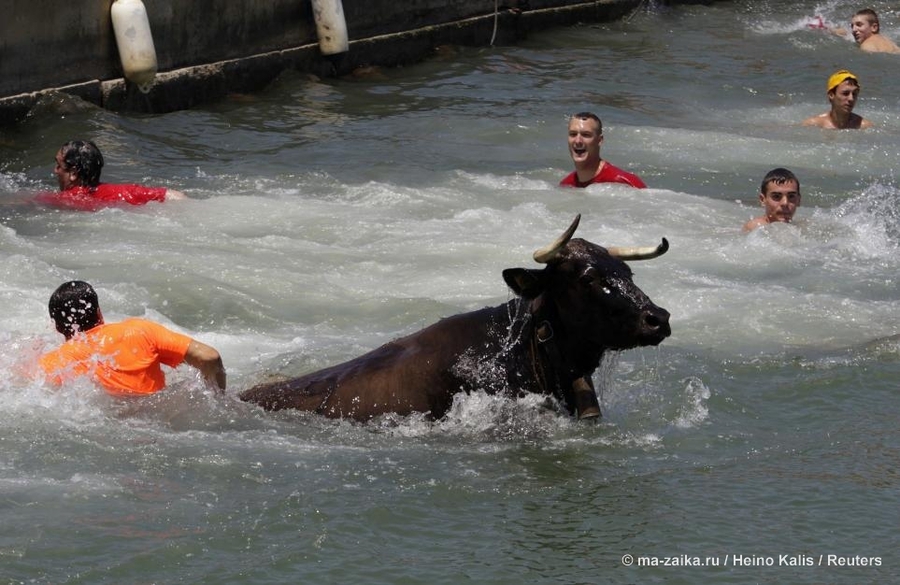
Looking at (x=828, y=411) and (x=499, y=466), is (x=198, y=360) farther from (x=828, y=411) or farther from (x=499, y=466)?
(x=828, y=411)

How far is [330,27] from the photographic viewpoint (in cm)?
1823

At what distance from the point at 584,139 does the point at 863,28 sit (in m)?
9.68

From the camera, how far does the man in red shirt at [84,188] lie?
12000mm

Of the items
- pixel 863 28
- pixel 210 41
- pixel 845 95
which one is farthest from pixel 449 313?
pixel 863 28

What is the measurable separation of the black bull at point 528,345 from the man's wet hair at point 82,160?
5.10 m

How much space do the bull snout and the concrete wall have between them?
941cm

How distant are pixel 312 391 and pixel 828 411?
103 inches

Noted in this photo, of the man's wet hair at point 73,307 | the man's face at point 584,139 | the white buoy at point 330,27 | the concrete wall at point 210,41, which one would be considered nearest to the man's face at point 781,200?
the man's face at point 584,139

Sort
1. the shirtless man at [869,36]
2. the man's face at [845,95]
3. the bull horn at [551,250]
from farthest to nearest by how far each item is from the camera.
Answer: the shirtless man at [869,36], the man's face at [845,95], the bull horn at [551,250]

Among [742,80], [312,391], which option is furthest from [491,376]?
[742,80]

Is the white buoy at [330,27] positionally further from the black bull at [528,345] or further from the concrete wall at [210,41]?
the black bull at [528,345]

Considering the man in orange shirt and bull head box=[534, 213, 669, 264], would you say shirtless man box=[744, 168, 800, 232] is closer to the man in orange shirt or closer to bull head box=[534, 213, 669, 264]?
bull head box=[534, 213, 669, 264]

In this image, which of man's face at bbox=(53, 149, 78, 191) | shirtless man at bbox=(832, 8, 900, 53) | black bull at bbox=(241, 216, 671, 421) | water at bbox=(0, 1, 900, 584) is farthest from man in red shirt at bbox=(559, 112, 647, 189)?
shirtless man at bbox=(832, 8, 900, 53)

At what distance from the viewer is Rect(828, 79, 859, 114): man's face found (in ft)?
51.3
